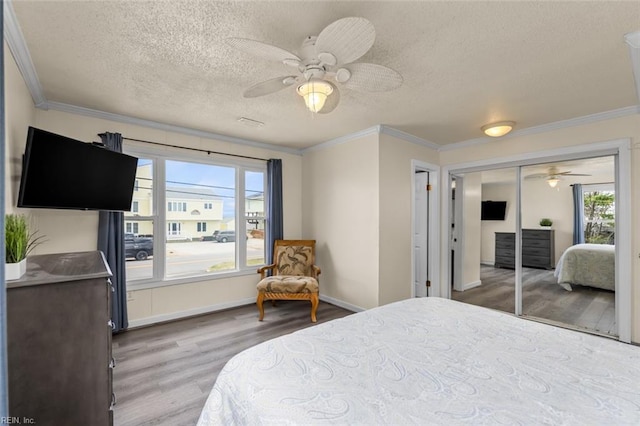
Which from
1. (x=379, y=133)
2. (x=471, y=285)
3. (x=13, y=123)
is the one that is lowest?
(x=471, y=285)

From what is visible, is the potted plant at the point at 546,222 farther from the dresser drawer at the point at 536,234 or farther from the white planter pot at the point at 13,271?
the white planter pot at the point at 13,271

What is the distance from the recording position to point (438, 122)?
3480mm

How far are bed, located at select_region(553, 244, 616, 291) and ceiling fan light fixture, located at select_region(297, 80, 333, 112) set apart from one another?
370 centimetres

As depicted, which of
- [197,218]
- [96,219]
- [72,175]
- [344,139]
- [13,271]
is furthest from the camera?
[344,139]

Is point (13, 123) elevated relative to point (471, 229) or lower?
elevated

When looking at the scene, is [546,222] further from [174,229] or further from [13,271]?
[13,271]

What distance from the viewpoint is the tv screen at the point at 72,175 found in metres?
2.04

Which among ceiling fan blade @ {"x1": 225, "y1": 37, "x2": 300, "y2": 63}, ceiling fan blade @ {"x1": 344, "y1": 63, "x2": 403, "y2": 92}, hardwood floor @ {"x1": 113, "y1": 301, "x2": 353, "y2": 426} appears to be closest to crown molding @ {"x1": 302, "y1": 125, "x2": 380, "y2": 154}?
ceiling fan blade @ {"x1": 344, "y1": 63, "x2": 403, "y2": 92}

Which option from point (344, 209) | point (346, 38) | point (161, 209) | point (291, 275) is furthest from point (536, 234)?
point (161, 209)

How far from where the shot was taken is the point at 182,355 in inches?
109

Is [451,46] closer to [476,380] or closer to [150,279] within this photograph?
[476,380]

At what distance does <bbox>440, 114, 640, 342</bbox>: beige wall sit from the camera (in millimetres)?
2955

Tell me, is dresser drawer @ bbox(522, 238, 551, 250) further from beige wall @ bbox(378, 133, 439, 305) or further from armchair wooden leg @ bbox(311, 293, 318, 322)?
armchair wooden leg @ bbox(311, 293, 318, 322)

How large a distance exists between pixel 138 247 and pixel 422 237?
4.01 meters
